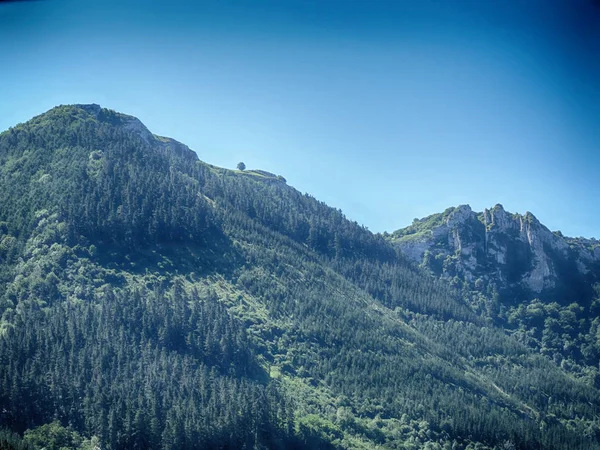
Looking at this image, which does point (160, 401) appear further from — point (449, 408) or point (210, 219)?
point (210, 219)

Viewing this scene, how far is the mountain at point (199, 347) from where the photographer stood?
97.4 meters

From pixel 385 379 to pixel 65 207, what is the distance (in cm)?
9935

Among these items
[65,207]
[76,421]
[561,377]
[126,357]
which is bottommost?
[76,421]

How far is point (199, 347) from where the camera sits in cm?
12700

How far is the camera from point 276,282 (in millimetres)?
170875

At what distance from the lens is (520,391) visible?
170 metres

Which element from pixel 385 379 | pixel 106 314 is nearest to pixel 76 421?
pixel 106 314

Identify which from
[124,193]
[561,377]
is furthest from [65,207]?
[561,377]

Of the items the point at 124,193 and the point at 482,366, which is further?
the point at 482,366

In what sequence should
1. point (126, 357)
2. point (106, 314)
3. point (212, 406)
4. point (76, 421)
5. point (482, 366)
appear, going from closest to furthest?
point (76, 421) → point (212, 406) → point (126, 357) → point (106, 314) → point (482, 366)

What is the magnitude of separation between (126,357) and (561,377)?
146 metres

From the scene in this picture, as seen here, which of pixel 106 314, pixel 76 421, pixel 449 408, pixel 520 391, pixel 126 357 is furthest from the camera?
pixel 520 391

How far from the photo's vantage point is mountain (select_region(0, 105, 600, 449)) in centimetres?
9744

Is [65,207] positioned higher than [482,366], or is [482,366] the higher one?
[65,207]
